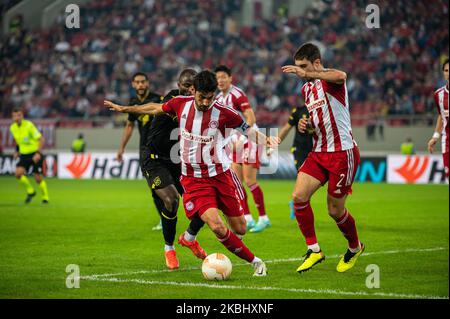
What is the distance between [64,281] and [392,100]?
21.0 meters

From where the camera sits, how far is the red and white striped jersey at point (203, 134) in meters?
8.48

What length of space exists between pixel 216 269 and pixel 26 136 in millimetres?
11318

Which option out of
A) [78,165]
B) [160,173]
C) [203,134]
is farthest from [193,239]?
[78,165]

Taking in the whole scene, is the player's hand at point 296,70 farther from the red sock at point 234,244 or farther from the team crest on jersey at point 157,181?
the team crest on jersey at point 157,181

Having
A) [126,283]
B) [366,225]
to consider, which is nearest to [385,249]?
[366,225]

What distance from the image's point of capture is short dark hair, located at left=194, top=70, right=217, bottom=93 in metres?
8.09

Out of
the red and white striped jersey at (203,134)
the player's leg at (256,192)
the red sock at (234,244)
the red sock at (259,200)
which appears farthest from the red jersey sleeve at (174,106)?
the red sock at (259,200)

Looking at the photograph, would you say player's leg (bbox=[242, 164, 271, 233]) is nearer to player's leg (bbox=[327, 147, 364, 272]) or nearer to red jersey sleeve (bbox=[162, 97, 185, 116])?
player's leg (bbox=[327, 147, 364, 272])

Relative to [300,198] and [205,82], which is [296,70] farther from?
[300,198]

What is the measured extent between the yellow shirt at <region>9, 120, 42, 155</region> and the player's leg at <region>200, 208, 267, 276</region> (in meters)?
10.8

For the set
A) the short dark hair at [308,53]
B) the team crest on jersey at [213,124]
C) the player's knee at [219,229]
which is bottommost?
the player's knee at [219,229]

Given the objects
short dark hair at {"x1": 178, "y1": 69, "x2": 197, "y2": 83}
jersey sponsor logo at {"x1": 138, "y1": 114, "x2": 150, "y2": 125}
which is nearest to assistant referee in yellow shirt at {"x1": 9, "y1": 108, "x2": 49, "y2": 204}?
jersey sponsor logo at {"x1": 138, "y1": 114, "x2": 150, "y2": 125}

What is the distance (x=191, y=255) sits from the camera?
33.4ft

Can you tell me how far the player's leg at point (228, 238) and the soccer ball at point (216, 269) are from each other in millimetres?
190
